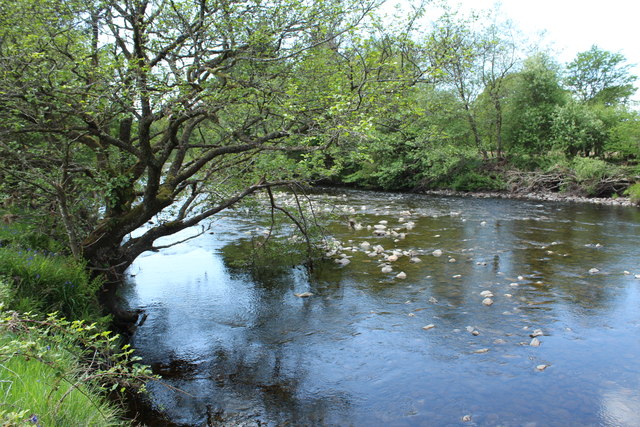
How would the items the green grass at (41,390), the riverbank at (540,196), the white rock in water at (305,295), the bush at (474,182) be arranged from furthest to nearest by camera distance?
the bush at (474,182), the riverbank at (540,196), the white rock in water at (305,295), the green grass at (41,390)

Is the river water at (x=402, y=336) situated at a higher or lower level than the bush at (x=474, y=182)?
lower

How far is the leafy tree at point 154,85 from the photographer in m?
5.94

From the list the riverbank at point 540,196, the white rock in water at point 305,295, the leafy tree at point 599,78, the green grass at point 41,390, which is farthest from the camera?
the leafy tree at point 599,78

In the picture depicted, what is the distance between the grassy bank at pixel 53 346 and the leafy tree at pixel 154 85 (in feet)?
2.83

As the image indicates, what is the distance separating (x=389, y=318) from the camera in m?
8.44

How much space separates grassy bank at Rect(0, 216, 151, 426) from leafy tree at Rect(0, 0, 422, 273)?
86 cm

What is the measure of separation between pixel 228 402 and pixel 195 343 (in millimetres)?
2136

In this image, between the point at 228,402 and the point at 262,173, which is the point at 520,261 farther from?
the point at 228,402

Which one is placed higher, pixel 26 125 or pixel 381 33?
pixel 381 33

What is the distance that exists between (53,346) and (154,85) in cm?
360

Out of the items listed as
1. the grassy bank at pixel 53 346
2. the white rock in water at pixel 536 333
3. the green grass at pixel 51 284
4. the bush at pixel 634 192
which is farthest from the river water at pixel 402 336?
the bush at pixel 634 192

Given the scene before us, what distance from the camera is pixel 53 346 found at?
383 centimetres

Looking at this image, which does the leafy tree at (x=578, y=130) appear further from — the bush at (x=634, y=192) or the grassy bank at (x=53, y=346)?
the grassy bank at (x=53, y=346)

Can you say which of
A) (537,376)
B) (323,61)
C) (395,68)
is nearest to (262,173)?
(323,61)
